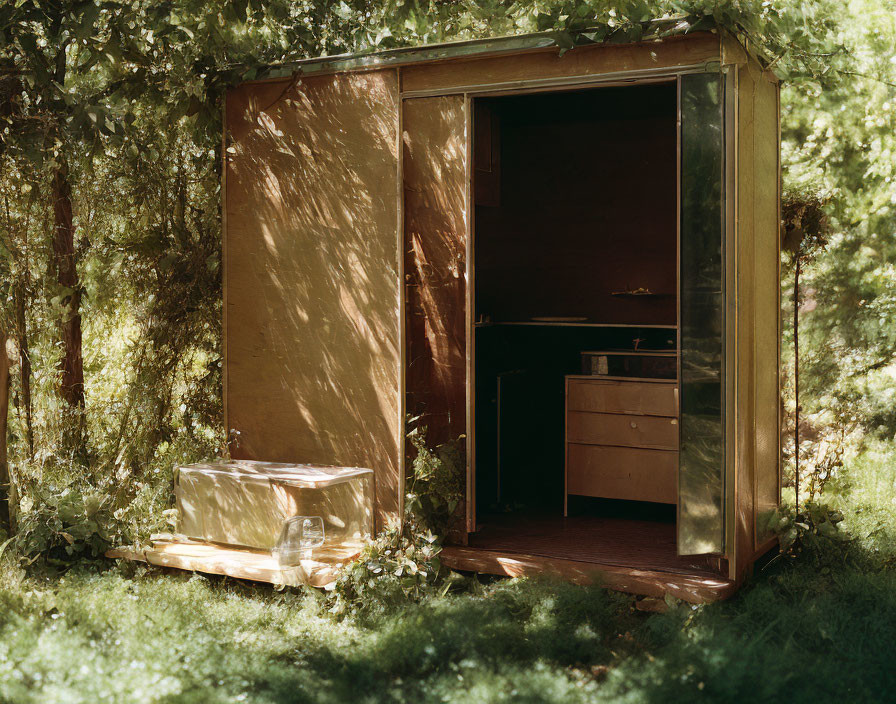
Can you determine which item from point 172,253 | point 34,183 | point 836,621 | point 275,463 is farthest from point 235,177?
point 836,621

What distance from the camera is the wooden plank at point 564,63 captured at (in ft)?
15.6

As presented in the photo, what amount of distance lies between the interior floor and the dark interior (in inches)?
2.5

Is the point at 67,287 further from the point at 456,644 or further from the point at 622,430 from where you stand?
the point at 622,430

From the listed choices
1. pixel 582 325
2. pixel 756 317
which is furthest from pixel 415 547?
pixel 756 317

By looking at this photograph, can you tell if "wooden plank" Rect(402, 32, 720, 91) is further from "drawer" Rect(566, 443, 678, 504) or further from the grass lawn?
the grass lawn

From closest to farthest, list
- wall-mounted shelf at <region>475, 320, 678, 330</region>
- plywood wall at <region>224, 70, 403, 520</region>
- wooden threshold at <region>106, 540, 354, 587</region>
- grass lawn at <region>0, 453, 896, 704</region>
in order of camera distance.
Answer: grass lawn at <region>0, 453, 896, 704</region>
wooden threshold at <region>106, 540, 354, 587</region>
plywood wall at <region>224, 70, 403, 520</region>
wall-mounted shelf at <region>475, 320, 678, 330</region>

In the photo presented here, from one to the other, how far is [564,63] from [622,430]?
2.39 meters

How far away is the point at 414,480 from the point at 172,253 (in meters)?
2.20

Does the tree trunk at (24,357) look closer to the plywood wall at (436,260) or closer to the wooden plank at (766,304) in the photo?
the plywood wall at (436,260)

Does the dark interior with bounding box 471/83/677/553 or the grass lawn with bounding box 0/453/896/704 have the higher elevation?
the dark interior with bounding box 471/83/677/553

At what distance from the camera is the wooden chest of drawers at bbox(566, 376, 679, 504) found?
6.04 metres

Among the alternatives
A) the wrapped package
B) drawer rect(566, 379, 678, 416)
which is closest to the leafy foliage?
the wrapped package

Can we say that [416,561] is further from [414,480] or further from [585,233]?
[585,233]

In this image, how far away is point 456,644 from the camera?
4223mm
